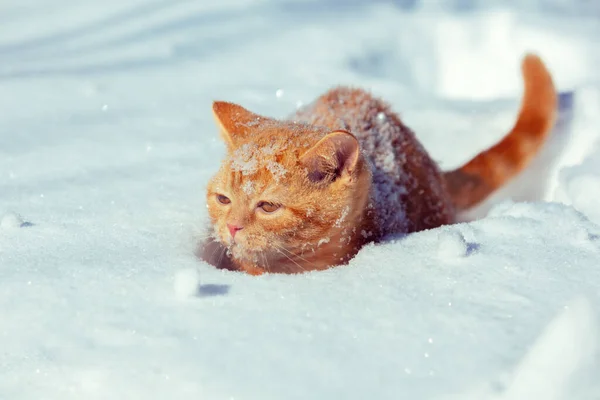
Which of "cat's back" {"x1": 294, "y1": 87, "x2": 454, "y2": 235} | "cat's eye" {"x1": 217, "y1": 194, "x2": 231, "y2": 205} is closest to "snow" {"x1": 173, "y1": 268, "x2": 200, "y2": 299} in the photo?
"cat's eye" {"x1": 217, "y1": 194, "x2": 231, "y2": 205}

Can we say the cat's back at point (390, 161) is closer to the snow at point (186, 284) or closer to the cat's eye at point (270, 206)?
the cat's eye at point (270, 206)

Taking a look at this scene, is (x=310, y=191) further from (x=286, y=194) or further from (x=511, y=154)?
(x=511, y=154)

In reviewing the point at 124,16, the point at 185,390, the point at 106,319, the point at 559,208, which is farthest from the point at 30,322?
the point at 124,16

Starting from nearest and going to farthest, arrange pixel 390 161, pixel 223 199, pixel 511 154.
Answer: pixel 223 199 < pixel 390 161 < pixel 511 154

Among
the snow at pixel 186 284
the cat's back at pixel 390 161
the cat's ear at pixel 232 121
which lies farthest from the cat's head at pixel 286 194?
the snow at pixel 186 284

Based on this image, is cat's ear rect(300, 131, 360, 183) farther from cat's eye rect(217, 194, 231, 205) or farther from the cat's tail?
the cat's tail

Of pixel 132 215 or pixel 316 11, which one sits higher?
pixel 316 11

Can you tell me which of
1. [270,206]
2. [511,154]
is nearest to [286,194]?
[270,206]

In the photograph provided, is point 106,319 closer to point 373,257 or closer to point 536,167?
point 373,257
